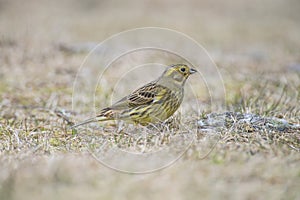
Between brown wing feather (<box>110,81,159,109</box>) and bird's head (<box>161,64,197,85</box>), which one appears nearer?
brown wing feather (<box>110,81,159,109</box>)

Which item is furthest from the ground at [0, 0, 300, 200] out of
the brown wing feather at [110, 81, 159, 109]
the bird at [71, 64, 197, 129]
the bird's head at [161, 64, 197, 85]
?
the bird's head at [161, 64, 197, 85]

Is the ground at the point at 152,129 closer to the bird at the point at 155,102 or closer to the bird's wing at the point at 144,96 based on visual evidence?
the bird at the point at 155,102

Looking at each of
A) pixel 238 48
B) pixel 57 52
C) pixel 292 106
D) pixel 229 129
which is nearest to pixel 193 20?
pixel 238 48

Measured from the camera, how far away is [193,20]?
1769 centimetres

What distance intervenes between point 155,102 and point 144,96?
8.5 inches

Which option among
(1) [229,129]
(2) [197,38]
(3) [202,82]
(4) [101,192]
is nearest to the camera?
(4) [101,192]

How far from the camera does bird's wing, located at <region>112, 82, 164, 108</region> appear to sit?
615cm

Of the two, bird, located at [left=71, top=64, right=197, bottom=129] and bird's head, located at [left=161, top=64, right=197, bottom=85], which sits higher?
bird's head, located at [left=161, top=64, right=197, bottom=85]

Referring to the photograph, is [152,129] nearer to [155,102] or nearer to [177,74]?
[155,102]

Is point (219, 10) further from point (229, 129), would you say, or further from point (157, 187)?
point (157, 187)

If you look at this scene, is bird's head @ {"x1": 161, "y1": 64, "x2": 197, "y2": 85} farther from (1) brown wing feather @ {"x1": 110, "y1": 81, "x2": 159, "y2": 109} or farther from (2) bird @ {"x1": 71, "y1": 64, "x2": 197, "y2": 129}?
(1) brown wing feather @ {"x1": 110, "y1": 81, "x2": 159, "y2": 109}

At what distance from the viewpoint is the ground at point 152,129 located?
4.23 metres

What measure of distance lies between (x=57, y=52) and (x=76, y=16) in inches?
252

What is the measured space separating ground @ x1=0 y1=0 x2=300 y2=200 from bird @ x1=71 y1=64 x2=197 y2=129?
0.57 feet
